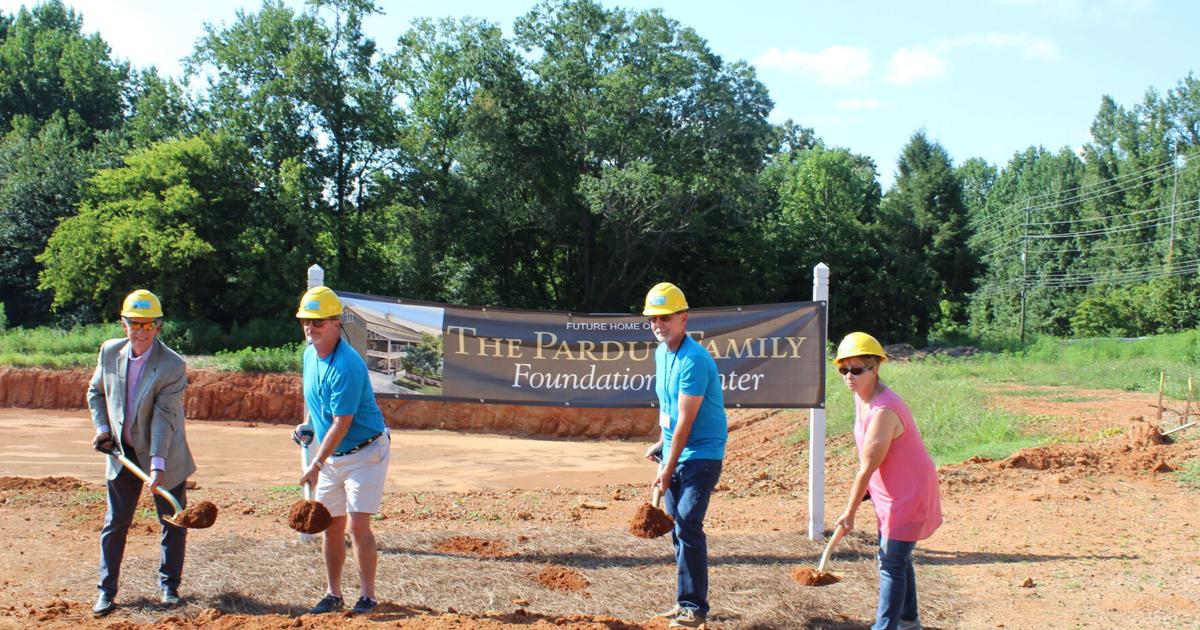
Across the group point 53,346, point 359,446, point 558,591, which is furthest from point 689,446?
point 53,346

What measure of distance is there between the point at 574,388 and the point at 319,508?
10.9 ft

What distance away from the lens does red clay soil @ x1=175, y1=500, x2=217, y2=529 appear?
18.3 ft

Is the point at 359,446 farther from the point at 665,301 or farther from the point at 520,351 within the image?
the point at 520,351

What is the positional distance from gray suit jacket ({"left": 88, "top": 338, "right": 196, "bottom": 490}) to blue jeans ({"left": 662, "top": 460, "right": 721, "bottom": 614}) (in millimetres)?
3003

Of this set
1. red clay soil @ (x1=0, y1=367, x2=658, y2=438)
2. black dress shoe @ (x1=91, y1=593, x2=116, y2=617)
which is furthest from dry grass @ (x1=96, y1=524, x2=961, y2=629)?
red clay soil @ (x1=0, y1=367, x2=658, y2=438)

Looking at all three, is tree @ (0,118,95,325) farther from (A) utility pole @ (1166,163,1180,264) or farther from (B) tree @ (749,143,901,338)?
(A) utility pole @ (1166,163,1180,264)

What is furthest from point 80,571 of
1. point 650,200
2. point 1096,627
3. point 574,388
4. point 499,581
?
point 650,200

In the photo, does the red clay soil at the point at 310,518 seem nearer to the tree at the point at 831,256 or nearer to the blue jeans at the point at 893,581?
the blue jeans at the point at 893,581

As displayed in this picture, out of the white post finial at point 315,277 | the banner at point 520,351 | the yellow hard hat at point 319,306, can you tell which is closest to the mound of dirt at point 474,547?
the banner at point 520,351

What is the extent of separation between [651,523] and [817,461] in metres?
2.75

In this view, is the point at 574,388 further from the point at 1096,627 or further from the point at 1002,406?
the point at 1002,406

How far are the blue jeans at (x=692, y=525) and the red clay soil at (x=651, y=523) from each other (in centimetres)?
6

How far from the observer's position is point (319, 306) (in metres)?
5.31

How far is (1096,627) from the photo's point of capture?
550cm
